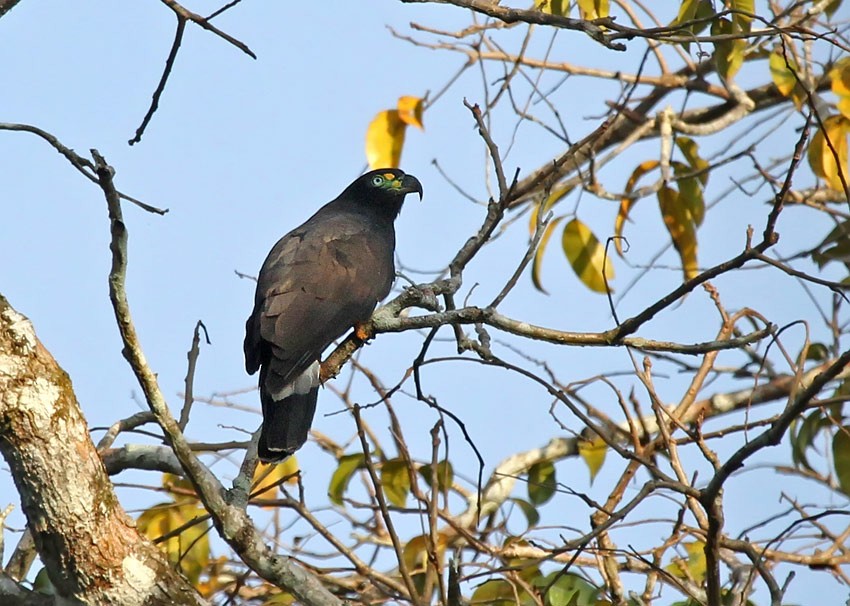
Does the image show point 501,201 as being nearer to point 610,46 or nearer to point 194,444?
point 610,46

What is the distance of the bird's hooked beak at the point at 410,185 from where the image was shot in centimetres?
688

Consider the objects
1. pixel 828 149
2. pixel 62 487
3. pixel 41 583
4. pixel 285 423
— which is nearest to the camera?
pixel 62 487

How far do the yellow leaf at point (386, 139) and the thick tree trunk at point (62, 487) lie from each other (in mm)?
3330

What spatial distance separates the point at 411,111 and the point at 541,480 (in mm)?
2411

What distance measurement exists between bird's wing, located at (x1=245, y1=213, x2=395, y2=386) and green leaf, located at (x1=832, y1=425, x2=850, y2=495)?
87.8 inches

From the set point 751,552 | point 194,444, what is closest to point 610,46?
point 751,552

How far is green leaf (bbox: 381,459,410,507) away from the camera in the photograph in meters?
5.17

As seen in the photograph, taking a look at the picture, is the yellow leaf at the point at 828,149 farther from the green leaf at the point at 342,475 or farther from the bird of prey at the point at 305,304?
the green leaf at the point at 342,475

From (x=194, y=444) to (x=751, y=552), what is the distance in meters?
2.43

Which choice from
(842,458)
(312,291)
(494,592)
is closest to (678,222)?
(842,458)

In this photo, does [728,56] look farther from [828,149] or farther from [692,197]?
[692,197]

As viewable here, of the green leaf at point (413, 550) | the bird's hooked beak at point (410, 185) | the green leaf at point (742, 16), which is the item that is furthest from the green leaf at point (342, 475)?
the green leaf at point (742, 16)

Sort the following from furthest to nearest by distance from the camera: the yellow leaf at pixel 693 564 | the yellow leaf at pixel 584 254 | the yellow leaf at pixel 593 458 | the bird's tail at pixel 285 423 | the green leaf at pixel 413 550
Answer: the yellow leaf at pixel 584 254 → the yellow leaf at pixel 593 458 → the green leaf at pixel 413 550 → the yellow leaf at pixel 693 564 → the bird's tail at pixel 285 423

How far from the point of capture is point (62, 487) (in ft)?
10.6
